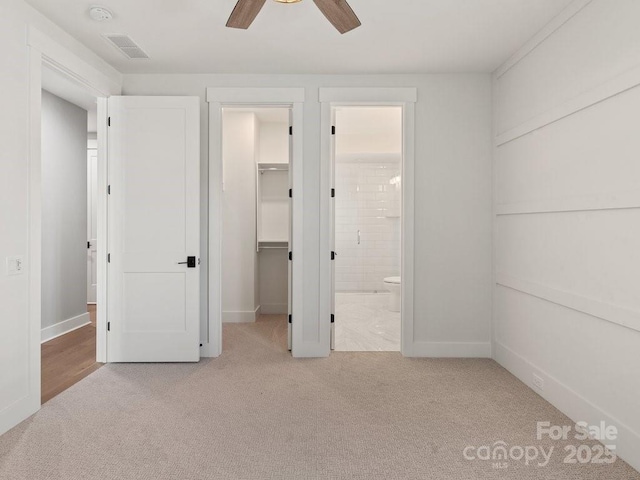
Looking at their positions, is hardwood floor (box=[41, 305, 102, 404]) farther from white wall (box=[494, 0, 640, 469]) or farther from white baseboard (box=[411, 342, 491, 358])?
white wall (box=[494, 0, 640, 469])

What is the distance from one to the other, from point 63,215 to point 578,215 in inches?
202

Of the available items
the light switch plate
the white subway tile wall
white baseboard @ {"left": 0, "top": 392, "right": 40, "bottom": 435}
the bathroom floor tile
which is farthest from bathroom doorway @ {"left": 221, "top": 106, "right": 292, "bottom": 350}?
the light switch plate

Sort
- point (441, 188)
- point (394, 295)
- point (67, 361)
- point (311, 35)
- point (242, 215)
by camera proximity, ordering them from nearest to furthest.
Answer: point (311, 35) → point (67, 361) → point (441, 188) → point (242, 215) → point (394, 295)

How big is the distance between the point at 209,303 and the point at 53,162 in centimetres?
262

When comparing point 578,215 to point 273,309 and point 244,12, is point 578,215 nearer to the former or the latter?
point 244,12

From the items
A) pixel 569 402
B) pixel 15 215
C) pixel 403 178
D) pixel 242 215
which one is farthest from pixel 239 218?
pixel 569 402

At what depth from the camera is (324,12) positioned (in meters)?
2.12

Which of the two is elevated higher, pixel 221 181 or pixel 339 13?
pixel 339 13

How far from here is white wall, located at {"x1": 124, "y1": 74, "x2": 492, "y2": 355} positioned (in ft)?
12.4

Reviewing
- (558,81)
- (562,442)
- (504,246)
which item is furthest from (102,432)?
A: (558,81)

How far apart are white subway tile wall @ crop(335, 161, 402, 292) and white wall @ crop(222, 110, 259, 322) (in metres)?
2.56

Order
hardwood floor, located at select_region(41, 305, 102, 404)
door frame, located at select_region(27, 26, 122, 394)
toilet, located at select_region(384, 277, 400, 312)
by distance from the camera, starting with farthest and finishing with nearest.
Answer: toilet, located at select_region(384, 277, 400, 312) → hardwood floor, located at select_region(41, 305, 102, 404) → door frame, located at select_region(27, 26, 122, 394)

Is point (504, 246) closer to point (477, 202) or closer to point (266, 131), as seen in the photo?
point (477, 202)

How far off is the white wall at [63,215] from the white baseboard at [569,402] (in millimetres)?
4684
